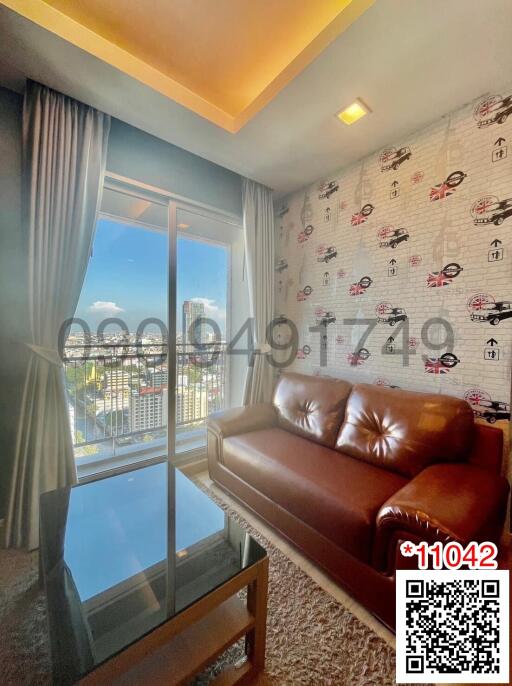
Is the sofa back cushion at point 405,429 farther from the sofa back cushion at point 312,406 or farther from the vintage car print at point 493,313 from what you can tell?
the vintage car print at point 493,313

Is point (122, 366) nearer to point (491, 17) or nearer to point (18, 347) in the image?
point (18, 347)

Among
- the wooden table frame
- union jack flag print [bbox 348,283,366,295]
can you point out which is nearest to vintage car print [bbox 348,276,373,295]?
union jack flag print [bbox 348,283,366,295]

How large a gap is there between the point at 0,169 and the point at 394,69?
2.31 metres

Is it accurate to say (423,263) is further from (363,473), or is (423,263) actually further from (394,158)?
(363,473)

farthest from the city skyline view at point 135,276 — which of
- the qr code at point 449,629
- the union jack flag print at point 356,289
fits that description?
the qr code at point 449,629

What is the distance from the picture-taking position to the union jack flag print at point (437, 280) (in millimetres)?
1854

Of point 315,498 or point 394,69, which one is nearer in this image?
point 315,498

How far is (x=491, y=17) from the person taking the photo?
1276 millimetres

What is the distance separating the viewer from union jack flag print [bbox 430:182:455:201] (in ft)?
6.06

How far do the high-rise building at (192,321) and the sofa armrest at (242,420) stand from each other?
3.27 feet

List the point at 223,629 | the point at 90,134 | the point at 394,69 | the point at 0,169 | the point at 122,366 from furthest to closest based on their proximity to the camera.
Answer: the point at 122,366 → the point at 90,134 → the point at 0,169 → the point at 394,69 → the point at 223,629

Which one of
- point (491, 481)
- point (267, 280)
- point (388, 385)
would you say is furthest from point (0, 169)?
point (491, 481)

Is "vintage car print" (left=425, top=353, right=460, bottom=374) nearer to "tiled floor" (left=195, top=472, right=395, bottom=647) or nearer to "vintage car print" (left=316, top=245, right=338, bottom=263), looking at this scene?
"vintage car print" (left=316, top=245, right=338, bottom=263)

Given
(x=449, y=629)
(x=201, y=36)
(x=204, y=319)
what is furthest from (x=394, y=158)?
(x=449, y=629)
